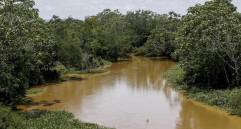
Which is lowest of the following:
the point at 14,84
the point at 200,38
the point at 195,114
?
the point at 195,114

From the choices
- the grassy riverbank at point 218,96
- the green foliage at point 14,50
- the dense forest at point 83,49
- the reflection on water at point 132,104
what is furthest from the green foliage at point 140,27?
the green foliage at point 14,50

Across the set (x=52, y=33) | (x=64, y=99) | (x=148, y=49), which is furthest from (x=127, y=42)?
(x=64, y=99)

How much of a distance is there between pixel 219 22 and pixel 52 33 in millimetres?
22944

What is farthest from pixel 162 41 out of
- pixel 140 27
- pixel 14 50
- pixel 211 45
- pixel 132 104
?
pixel 14 50

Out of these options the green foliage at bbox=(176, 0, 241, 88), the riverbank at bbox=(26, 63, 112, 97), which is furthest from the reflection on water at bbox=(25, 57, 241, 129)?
the green foliage at bbox=(176, 0, 241, 88)

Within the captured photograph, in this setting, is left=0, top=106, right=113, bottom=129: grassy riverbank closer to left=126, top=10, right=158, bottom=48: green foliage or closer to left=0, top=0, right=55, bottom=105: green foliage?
left=0, top=0, right=55, bottom=105: green foliage

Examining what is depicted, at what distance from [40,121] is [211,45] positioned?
1895cm

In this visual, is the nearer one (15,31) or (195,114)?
(15,31)

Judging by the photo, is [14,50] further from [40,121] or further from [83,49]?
[83,49]

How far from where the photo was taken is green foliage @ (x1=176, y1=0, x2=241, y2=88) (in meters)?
43.1

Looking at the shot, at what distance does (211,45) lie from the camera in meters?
43.9

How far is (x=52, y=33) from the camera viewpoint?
58094mm

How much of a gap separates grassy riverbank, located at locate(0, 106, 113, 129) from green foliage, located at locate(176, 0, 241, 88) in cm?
1515

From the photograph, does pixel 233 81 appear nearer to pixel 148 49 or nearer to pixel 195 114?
pixel 195 114
